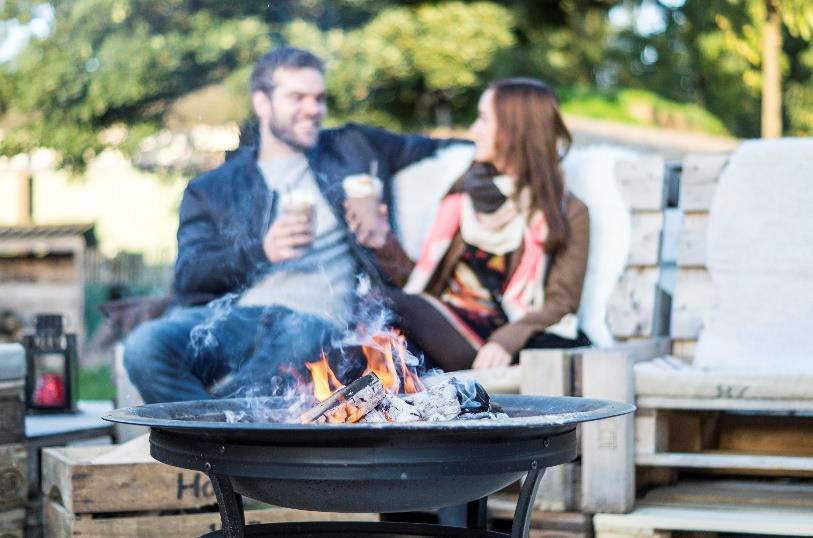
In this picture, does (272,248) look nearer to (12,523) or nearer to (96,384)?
(12,523)

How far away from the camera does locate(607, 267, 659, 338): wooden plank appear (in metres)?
3.61

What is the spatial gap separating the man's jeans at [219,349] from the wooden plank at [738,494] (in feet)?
3.56

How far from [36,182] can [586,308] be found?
1329cm

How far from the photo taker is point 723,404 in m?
2.95

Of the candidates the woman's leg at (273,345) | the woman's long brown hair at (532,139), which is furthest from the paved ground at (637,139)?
the woman's leg at (273,345)

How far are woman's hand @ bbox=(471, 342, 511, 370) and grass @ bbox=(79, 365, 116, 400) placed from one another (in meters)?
3.26

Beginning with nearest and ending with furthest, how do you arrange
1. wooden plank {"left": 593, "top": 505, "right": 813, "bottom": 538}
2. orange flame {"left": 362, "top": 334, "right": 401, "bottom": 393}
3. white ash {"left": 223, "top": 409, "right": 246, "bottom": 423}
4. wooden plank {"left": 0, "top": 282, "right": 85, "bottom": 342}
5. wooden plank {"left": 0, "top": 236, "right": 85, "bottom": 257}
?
white ash {"left": 223, "top": 409, "right": 246, "bottom": 423}, orange flame {"left": 362, "top": 334, "right": 401, "bottom": 393}, wooden plank {"left": 593, "top": 505, "right": 813, "bottom": 538}, wooden plank {"left": 0, "top": 236, "right": 85, "bottom": 257}, wooden plank {"left": 0, "top": 282, "right": 85, "bottom": 342}

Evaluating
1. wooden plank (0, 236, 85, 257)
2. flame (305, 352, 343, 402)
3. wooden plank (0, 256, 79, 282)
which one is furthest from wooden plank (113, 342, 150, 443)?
wooden plank (0, 256, 79, 282)

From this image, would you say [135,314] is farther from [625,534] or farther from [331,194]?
[625,534]

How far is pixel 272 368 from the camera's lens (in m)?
3.53

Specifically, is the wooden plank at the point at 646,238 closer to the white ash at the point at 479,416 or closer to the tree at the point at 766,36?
the white ash at the point at 479,416

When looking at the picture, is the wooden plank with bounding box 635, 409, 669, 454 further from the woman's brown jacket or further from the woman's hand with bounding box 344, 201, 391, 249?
the woman's hand with bounding box 344, 201, 391, 249

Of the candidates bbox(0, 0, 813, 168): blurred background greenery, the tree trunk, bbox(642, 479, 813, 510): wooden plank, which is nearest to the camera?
bbox(642, 479, 813, 510): wooden plank

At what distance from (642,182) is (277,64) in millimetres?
1212
